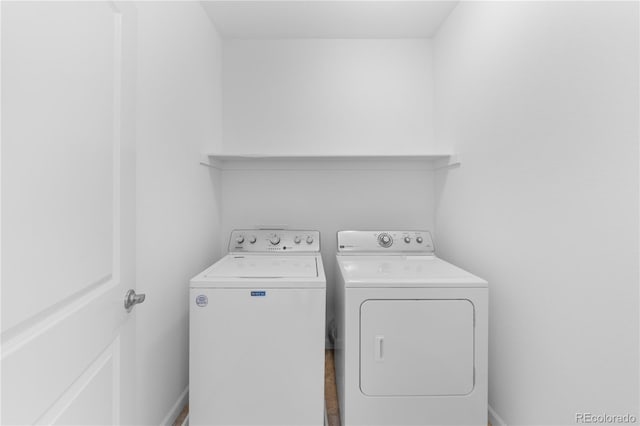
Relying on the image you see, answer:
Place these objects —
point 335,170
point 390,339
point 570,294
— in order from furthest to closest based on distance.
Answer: point 335,170, point 390,339, point 570,294

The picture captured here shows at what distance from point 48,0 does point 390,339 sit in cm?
159

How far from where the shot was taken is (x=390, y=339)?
4.78 ft

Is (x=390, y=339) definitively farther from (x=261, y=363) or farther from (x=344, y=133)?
(x=344, y=133)

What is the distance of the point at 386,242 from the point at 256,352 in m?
1.16

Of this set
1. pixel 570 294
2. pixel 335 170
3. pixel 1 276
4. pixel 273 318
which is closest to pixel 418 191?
pixel 335 170

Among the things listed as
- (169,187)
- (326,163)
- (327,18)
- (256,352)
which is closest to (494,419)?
(256,352)

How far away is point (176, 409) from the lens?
170 centimetres

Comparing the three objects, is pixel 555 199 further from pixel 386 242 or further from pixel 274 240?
pixel 274 240

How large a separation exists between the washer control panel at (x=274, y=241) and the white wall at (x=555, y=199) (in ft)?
3.39

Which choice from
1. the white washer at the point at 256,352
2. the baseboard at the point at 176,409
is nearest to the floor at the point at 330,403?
the baseboard at the point at 176,409

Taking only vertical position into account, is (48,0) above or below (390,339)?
above

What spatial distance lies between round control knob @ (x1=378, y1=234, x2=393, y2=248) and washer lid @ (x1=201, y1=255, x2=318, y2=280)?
1.62 ft

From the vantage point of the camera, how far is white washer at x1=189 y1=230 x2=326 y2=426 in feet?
4.80
